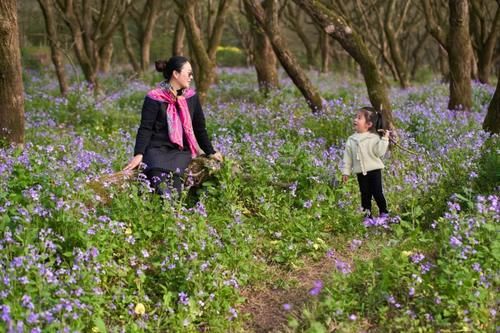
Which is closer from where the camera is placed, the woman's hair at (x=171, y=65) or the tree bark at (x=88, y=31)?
the woman's hair at (x=171, y=65)

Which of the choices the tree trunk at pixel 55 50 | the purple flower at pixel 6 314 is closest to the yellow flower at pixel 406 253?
the purple flower at pixel 6 314

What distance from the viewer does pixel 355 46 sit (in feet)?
28.4

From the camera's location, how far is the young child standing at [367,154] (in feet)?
19.3

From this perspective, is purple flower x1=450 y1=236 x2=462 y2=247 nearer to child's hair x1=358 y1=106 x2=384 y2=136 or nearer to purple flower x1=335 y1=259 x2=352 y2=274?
purple flower x1=335 y1=259 x2=352 y2=274

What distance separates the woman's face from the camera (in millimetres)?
5695

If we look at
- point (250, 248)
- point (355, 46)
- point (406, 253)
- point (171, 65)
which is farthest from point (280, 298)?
point (355, 46)

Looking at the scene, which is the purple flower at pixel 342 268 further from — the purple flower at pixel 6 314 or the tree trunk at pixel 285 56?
the tree trunk at pixel 285 56

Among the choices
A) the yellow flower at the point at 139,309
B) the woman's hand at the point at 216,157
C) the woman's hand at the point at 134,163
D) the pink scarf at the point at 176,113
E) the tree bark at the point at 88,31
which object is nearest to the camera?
the yellow flower at the point at 139,309

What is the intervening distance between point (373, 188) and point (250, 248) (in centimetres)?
154

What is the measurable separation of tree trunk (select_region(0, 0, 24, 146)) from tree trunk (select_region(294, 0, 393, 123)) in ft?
13.4

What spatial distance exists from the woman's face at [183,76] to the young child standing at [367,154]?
1734 millimetres

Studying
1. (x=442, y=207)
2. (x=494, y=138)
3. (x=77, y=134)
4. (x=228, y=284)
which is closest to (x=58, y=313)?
(x=228, y=284)

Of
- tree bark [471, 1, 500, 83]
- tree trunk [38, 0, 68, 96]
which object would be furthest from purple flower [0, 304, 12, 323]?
tree bark [471, 1, 500, 83]

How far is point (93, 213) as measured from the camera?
194 inches
